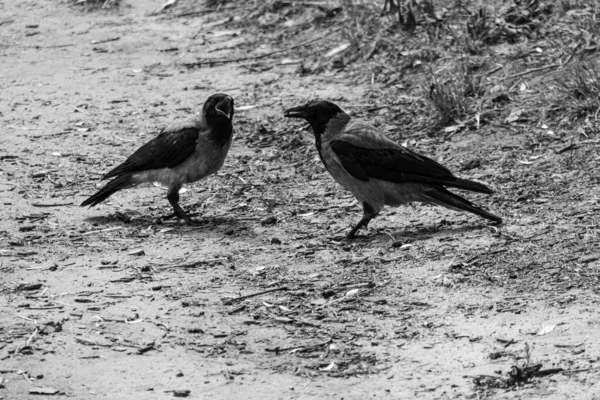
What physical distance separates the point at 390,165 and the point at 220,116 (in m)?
1.56

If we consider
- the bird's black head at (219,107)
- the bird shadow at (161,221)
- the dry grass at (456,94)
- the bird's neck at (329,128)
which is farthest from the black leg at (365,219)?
the dry grass at (456,94)

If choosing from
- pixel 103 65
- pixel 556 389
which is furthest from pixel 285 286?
pixel 103 65

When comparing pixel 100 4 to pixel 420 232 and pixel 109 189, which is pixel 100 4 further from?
pixel 420 232

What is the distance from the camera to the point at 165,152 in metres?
8.73

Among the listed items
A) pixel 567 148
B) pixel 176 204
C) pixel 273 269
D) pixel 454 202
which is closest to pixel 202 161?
pixel 176 204

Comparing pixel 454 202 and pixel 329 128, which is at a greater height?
pixel 329 128

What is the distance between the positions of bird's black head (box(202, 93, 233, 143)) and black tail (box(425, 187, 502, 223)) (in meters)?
1.77

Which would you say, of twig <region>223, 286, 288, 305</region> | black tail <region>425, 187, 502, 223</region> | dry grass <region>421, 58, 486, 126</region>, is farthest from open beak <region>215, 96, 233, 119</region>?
twig <region>223, 286, 288, 305</region>

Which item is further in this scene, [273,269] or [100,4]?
[100,4]

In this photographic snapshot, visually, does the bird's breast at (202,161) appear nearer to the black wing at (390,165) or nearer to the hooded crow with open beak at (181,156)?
the hooded crow with open beak at (181,156)

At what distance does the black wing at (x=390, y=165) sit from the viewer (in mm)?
7840

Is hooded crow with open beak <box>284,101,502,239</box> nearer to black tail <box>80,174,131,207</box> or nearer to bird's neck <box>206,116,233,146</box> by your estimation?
bird's neck <box>206,116,233,146</box>

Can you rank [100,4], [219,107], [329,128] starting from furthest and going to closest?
[100,4], [219,107], [329,128]

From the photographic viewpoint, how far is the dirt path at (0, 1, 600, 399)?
18.4ft
